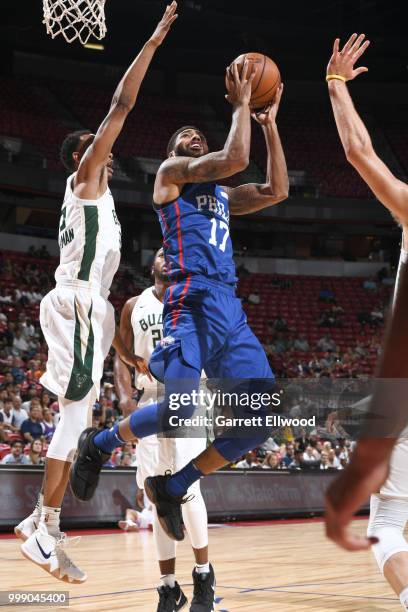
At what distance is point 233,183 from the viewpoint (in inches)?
1035

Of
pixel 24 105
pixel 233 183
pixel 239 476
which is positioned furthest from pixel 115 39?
pixel 239 476

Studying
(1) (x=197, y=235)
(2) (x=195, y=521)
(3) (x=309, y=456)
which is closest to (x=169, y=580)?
(2) (x=195, y=521)

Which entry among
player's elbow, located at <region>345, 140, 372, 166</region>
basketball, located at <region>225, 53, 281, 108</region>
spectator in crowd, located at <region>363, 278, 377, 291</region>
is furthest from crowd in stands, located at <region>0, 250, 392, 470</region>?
player's elbow, located at <region>345, 140, 372, 166</region>

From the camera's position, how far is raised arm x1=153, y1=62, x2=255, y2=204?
4.16 meters

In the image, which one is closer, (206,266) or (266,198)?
(206,266)

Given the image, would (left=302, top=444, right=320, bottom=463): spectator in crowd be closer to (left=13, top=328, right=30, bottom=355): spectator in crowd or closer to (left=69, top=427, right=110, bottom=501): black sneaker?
(left=13, top=328, right=30, bottom=355): spectator in crowd

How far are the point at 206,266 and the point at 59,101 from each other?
24043 mm

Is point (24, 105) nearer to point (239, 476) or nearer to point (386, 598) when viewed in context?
point (239, 476)

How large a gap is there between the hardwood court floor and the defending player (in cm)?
103

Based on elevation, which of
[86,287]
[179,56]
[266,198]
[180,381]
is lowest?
[180,381]

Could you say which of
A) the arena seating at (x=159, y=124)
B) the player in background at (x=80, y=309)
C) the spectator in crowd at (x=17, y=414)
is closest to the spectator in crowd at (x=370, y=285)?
the arena seating at (x=159, y=124)

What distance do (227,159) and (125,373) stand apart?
230cm

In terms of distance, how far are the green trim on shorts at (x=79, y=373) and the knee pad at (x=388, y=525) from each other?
1.85 metres

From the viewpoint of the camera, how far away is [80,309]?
4.84m
